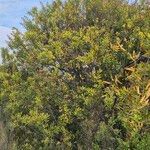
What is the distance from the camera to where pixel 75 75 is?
16219 millimetres

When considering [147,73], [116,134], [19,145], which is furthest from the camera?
[19,145]

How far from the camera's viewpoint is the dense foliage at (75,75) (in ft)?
49.6

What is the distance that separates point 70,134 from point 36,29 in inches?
Result: 128

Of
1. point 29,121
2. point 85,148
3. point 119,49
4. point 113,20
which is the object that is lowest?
point 85,148

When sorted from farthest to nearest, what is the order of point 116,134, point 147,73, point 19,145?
1. point 19,145
2. point 116,134
3. point 147,73

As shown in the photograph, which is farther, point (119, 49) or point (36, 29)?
point (36, 29)

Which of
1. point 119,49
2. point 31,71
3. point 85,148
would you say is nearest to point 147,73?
point 119,49

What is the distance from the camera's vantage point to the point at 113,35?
1595 cm

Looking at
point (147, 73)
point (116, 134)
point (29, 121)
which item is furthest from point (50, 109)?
point (147, 73)

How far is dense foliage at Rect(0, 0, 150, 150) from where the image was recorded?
15.1 m

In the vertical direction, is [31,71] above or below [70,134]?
above

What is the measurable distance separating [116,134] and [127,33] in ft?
9.30

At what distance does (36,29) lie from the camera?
675 inches

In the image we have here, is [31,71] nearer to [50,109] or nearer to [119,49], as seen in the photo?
[50,109]
